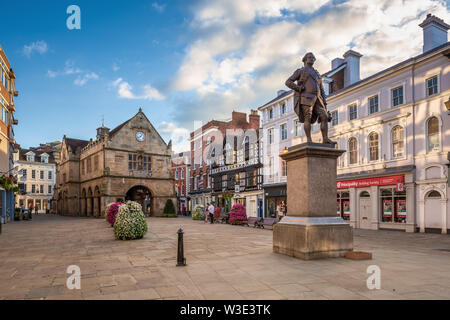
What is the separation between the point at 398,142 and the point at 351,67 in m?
10.4

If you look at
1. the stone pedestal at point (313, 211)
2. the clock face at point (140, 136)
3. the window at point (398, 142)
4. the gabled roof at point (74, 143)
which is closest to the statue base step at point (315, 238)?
the stone pedestal at point (313, 211)

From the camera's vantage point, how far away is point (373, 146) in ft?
75.8

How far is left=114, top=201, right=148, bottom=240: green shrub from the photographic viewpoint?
12992mm

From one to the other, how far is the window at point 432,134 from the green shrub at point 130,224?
675 inches

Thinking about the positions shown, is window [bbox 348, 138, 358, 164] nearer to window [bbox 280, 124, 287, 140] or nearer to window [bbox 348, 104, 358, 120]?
window [bbox 348, 104, 358, 120]

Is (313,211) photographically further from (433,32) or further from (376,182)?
(433,32)

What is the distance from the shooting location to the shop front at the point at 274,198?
106ft

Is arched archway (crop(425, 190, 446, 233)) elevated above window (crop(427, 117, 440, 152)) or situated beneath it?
situated beneath

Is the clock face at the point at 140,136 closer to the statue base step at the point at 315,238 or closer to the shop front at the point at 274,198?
the shop front at the point at 274,198

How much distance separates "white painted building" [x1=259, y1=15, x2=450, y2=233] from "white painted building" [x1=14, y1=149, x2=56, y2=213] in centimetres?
6319

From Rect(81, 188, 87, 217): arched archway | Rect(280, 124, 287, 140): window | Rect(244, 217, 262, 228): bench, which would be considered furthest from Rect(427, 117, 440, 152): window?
Rect(81, 188, 87, 217): arched archway
